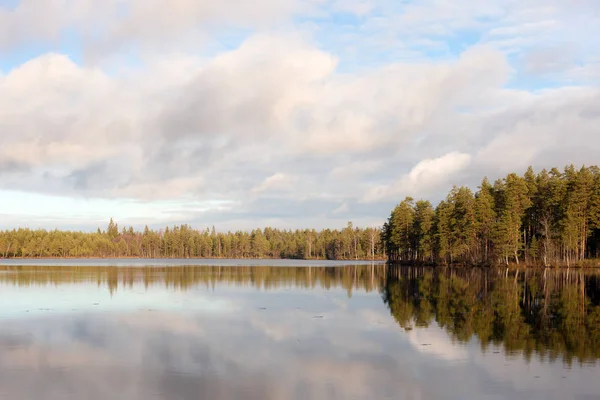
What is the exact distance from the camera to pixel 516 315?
1346 inches

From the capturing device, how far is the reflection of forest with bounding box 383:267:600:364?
24.5m

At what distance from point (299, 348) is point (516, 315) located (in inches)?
670

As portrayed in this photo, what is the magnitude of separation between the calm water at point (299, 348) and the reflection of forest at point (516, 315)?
0.35 feet

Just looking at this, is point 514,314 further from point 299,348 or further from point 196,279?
point 196,279

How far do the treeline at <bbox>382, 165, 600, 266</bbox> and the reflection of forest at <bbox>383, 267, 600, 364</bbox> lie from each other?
134 feet

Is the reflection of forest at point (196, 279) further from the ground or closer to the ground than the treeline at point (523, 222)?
closer to the ground

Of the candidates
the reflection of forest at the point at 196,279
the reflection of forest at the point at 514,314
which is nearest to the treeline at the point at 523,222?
the reflection of forest at the point at 196,279

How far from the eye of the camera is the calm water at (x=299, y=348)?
17.6m

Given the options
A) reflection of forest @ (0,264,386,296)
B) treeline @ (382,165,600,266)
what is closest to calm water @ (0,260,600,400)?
reflection of forest @ (0,264,386,296)

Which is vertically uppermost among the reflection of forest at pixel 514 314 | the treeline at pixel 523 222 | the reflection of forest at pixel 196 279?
the treeline at pixel 523 222

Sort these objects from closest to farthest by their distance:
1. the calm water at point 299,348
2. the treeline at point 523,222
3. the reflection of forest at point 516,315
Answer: the calm water at point 299,348
the reflection of forest at point 516,315
the treeline at point 523,222

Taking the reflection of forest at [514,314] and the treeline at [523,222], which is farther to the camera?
the treeline at [523,222]

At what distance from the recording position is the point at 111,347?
24.5 metres

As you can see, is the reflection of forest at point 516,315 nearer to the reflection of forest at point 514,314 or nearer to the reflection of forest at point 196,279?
the reflection of forest at point 514,314
